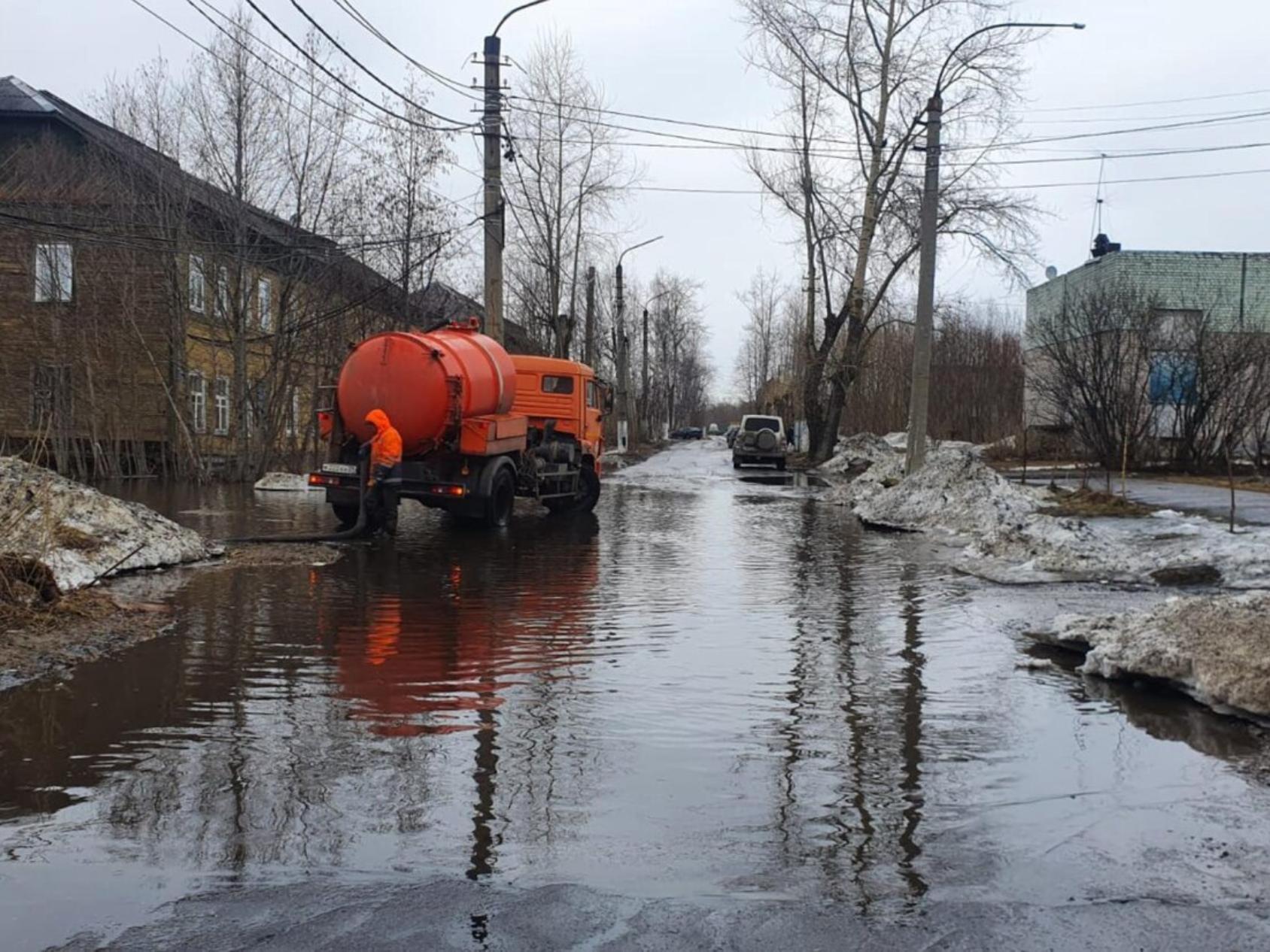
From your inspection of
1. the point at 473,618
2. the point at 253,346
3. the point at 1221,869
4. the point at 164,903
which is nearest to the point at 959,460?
the point at 473,618

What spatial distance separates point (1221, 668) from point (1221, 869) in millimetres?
2547

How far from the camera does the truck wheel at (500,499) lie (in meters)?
16.2

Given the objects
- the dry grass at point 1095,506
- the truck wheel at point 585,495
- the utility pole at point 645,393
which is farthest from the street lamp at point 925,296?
the utility pole at point 645,393

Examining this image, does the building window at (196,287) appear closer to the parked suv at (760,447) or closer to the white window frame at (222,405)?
the white window frame at (222,405)

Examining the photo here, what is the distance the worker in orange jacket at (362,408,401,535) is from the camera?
1433cm

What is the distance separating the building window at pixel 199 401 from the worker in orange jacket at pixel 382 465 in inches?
622

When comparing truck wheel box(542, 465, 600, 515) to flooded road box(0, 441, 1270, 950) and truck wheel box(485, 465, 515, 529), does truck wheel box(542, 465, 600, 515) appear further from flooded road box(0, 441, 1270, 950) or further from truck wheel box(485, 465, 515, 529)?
flooded road box(0, 441, 1270, 950)

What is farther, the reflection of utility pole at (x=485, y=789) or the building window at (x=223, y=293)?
the building window at (x=223, y=293)

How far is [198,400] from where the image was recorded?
31531mm

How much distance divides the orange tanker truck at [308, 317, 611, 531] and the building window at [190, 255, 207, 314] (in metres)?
12.3

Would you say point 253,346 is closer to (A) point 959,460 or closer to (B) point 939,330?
(A) point 959,460

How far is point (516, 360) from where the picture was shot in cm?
2102

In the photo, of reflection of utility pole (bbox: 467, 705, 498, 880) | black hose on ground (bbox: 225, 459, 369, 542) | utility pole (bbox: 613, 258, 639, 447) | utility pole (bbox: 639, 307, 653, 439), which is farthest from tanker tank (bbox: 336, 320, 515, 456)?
utility pole (bbox: 639, 307, 653, 439)

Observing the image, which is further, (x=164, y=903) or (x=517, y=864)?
(x=517, y=864)
